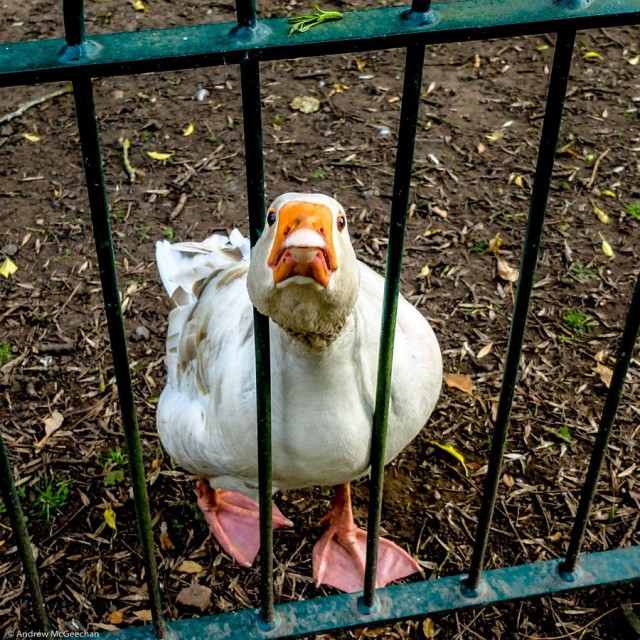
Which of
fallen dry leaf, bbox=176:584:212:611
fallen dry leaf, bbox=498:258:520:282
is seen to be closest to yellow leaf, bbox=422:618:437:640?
fallen dry leaf, bbox=176:584:212:611

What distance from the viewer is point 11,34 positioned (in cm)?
549

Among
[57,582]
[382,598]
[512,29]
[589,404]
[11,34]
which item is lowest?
[57,582]

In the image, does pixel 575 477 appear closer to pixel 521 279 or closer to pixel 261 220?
pixel 521 279

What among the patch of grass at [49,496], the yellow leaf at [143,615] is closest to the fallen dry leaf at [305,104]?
the patch of grass at [49,496]

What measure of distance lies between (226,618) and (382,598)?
421 mm

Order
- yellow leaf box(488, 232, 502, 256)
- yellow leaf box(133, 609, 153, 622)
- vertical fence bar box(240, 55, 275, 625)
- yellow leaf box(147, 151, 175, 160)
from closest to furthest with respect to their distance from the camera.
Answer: vertical fence bar box(240, 55, 275, 625) → yellow leaf box(133, 609, 153, 622) → yellow leaf box(488, 232, 502, 256) → yellow leaf box(147, 151, 175, 160)

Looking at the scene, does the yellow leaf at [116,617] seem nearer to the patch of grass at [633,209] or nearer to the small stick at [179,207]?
the small stick at [179,207]

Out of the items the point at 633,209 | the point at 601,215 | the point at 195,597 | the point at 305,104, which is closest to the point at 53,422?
the point at 195,597

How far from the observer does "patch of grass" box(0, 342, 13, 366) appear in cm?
363

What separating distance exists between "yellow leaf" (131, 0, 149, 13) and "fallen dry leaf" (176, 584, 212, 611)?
4578 mm

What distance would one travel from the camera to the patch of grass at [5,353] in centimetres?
363

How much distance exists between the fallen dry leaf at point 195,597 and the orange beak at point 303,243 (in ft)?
5.36

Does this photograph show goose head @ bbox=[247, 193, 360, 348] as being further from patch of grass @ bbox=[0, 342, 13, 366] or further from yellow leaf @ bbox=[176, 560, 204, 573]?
patch of grass @ bbox=[0, 342, 13, 366]

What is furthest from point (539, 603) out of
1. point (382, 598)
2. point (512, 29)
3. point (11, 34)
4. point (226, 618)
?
point (11, 34)
